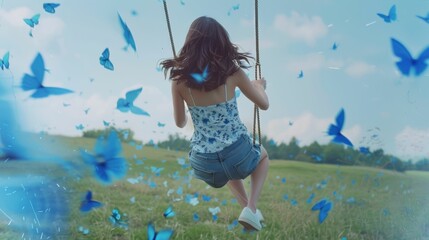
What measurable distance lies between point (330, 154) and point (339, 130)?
3.86 meters

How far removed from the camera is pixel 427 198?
532 cm

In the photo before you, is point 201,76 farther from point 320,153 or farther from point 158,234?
point 320,153

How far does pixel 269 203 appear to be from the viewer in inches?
209

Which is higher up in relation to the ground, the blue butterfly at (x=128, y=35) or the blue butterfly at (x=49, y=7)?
the blue butterfly at (x=49, y=7)

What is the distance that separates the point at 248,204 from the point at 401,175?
12.5 feet

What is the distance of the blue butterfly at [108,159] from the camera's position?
2.85 m

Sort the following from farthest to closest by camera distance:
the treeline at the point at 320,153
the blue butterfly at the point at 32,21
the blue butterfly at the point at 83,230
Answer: the treeline at the point at 320,153 → the blue butterfly at the point at 83,230 → the blue butterfly at the point at 32,21

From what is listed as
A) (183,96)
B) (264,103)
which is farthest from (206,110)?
(264,103)

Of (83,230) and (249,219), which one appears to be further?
(83,230)

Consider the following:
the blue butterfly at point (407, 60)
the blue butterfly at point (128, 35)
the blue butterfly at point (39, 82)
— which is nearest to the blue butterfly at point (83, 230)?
the blue butterfly at point (39, 82)

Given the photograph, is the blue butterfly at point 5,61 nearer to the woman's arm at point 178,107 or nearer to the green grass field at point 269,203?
the green grass field at point 269,203

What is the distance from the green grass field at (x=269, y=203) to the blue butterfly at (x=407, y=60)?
1544 mm

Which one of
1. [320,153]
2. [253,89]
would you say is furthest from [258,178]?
[320,153]

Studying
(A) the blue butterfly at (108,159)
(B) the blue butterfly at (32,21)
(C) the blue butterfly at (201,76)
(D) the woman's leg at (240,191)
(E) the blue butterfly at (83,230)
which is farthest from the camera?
(E) the blue butterfly at (83,230)
